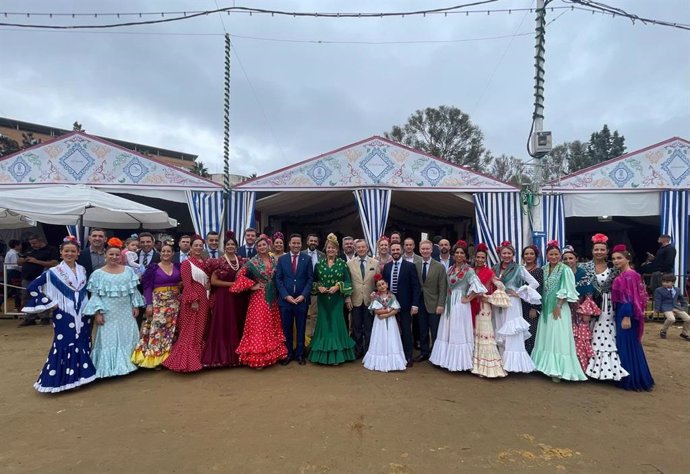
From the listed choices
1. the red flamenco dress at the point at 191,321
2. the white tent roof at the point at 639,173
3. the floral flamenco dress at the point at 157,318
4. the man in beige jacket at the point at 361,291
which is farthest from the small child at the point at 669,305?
the floral flamenco dress at the point at 157,318

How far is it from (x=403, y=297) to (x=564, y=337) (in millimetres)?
1603

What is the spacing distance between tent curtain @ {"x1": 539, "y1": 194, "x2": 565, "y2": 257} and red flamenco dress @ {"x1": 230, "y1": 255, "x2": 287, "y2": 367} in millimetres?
5503

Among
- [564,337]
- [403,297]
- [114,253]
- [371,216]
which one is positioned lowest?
[564,337]

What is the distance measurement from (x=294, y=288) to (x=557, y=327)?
2679mm

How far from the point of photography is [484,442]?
2520mm

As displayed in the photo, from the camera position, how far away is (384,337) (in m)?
4.02

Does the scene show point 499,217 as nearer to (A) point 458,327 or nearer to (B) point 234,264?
(A) point 458,327

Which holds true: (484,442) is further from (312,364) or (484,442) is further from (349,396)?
(312,364)

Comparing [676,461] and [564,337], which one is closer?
[676,461]

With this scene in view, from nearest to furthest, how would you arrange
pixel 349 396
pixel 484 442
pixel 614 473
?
pixel 614 473, pixel 484 442, pixel 349 396

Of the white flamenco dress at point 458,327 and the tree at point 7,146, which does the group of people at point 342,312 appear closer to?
the white flamenco dress at point 458,327

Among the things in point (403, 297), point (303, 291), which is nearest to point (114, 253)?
point (303, 291)

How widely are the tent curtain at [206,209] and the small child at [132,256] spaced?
1933 millimetres

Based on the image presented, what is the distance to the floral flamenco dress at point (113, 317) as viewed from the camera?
3.50 metres
